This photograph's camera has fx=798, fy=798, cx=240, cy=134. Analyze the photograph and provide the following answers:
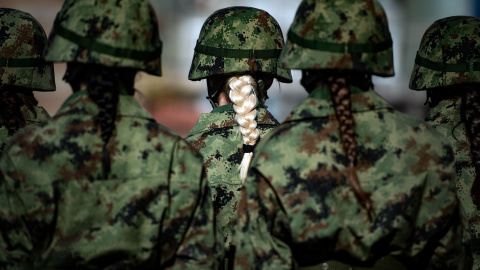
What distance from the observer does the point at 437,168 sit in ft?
10.8

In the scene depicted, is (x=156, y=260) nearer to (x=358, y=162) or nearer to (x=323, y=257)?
(x=323, y=257)

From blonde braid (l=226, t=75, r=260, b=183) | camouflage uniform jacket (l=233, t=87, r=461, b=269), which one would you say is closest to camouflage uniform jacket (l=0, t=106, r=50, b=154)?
blonde braid (l=226, t=75, r=260, b=183)

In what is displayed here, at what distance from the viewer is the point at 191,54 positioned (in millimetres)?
11039

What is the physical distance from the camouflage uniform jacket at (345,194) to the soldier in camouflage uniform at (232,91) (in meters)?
0.96

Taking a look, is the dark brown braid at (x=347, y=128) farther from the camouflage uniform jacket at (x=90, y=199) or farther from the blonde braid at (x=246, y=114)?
the blonde braid at (x=246, y=114)

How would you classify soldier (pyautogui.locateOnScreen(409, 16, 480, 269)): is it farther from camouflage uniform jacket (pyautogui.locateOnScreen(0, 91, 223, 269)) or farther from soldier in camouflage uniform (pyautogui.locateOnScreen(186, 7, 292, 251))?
camouflage uniform jacket (pyautogui.locateOnScreen(0, 91, 223, 269))

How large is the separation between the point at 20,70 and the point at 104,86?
179cm

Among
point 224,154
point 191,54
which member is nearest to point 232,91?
point 224,154

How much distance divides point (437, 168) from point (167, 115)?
7.35 m

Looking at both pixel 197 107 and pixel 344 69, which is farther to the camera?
pixel 197 107

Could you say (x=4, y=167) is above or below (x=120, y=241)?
above

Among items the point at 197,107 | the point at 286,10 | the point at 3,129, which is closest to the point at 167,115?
the point at 197,107

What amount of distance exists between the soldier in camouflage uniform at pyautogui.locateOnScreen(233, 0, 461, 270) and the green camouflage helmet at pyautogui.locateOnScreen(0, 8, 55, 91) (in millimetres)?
2028

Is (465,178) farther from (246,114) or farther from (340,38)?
(340,38)
